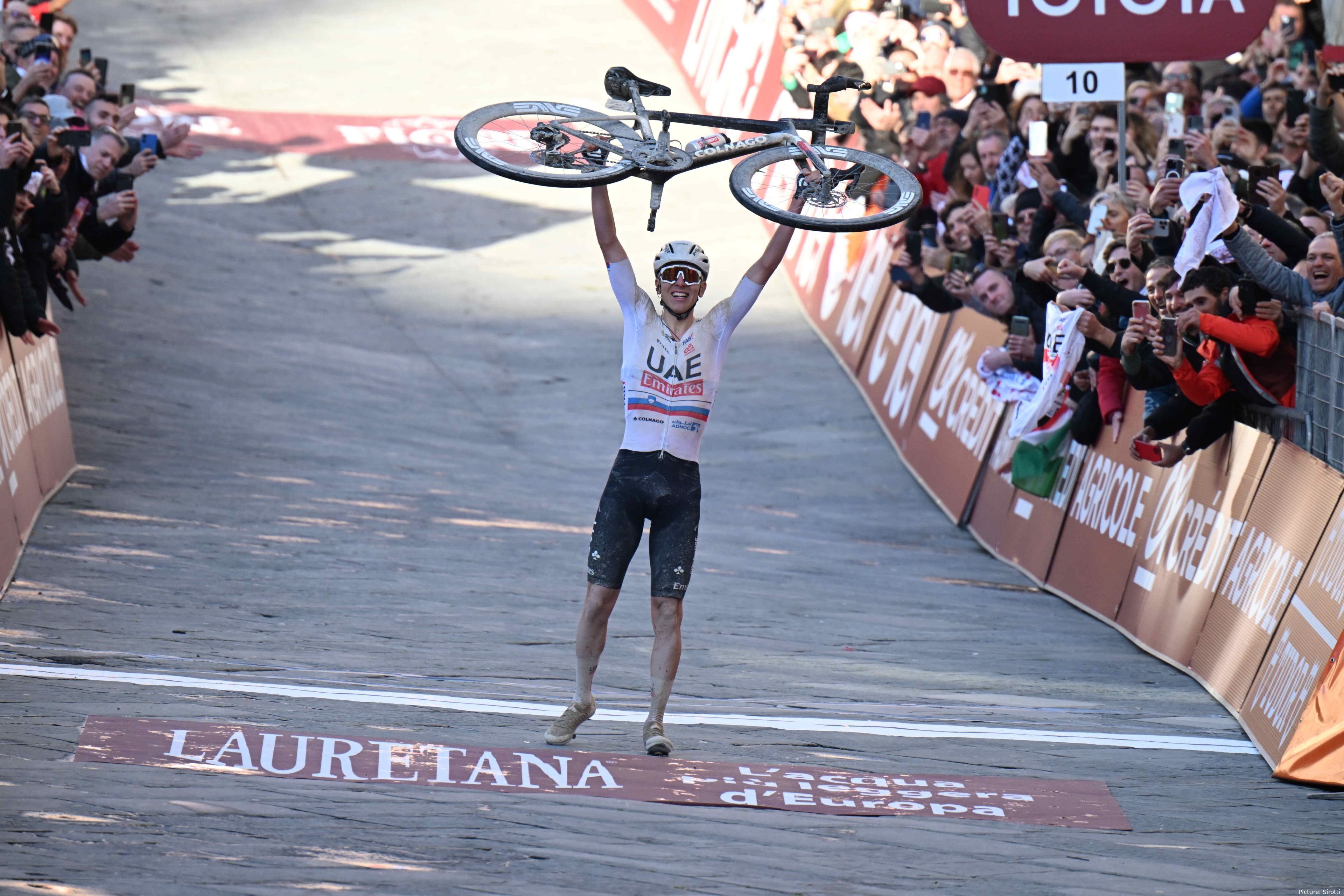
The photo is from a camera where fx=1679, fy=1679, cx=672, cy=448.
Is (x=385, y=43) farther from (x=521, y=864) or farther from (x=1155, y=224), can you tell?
(x=521, y=864)

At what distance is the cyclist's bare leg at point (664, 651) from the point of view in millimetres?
7711

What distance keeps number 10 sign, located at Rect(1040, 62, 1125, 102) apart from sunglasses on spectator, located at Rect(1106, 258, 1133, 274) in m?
1.20

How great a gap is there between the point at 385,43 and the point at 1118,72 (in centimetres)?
2467

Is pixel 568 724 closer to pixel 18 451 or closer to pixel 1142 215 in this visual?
pixel 1142 215

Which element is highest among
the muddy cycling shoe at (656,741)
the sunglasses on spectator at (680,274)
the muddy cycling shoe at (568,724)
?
the sunglasses on spectator at (680,274)

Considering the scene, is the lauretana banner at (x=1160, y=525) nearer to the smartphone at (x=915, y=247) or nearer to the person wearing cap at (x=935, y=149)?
the smartphone at (x=915, y=247)

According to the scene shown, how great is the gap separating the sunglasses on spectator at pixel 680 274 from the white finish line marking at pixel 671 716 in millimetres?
2178

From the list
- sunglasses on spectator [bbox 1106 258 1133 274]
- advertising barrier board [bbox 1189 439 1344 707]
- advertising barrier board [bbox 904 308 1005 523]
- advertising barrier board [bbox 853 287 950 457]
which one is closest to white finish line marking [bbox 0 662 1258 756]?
advertising barrier board [bbox 1189 439 1344 707]

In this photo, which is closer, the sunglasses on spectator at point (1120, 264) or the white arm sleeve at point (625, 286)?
the white arm sleeve at point (625, 286)

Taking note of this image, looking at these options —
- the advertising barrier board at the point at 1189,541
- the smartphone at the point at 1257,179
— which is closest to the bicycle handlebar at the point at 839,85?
the smartphone at the point at 1257,179

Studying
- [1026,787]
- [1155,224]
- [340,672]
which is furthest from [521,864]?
[1155,224]

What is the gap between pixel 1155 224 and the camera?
10523 millimetres

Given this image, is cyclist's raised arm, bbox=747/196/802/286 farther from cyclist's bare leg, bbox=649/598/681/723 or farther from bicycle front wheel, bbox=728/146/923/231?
cyclist's bare leg, bbox=649/598/681/723

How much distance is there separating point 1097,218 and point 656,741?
6324 mm
